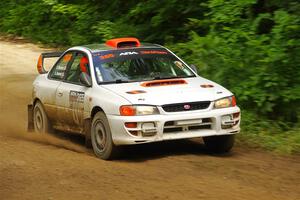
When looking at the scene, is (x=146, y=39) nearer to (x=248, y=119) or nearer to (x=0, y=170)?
(x=248, y=119)

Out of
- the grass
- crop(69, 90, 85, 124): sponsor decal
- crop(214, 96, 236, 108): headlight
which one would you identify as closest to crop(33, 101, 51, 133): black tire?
crop(69, 90, 85, 124): sponsor decal

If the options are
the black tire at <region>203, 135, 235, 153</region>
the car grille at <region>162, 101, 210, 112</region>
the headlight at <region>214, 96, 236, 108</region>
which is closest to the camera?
the car grille at <region>162, 101, 210, 112</region>

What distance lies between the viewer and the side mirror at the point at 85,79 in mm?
9391

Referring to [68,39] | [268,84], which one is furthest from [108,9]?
[268,84]

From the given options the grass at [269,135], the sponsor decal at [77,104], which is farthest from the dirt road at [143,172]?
the sponsor decal at [77,104]

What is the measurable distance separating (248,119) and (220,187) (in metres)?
4.12

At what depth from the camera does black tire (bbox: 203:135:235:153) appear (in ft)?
29.8

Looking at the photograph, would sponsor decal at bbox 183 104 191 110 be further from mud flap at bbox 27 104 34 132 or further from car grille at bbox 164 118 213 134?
mud flap at bbox 27 104 34 132

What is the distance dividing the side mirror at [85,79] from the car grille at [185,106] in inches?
56.4

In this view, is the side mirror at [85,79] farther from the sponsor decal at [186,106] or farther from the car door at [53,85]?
the sponsor decal at [186,106]

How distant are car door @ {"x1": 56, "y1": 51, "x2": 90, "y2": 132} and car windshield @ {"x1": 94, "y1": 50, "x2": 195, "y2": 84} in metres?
0.29

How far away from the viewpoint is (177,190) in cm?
685

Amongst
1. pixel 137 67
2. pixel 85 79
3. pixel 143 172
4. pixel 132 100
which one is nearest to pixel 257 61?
pixel 137 67

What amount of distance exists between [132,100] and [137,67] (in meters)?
1.33
